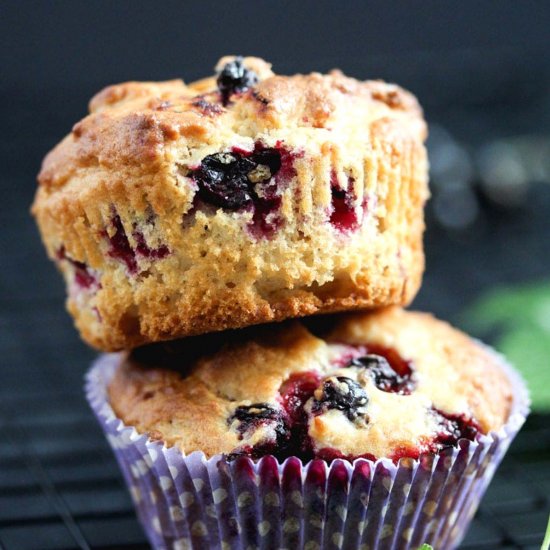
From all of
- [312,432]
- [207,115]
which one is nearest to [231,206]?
[207,115]

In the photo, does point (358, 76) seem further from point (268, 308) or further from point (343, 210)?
point (268, 308)

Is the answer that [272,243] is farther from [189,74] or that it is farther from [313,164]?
[189,74]

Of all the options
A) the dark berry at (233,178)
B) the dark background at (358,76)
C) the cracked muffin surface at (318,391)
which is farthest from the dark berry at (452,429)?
the dark background at (358,76)

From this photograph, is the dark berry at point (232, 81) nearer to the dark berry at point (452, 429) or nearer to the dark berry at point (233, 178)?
the dark berry at point (233, 178)

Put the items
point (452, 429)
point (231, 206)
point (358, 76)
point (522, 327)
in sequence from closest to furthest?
point (231, 206) → point (452, 429) → point (522, 327) → point (358, 76)

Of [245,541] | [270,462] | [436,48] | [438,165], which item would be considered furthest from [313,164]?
[436,48]

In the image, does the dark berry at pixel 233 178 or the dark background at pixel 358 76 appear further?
the dark background at pixel 358 76

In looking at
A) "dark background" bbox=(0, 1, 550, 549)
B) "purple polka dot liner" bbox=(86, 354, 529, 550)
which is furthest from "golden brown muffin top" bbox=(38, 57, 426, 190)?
"dark background" bbox=(0, 1, 550, 549)
